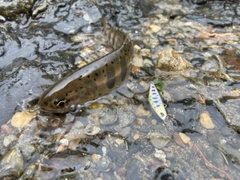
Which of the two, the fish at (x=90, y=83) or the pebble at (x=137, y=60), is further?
the pebble at (x=137, y=60)

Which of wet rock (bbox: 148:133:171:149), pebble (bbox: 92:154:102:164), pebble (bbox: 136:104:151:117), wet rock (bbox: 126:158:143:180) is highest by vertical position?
pebble (bbox: 136:104:151:117)

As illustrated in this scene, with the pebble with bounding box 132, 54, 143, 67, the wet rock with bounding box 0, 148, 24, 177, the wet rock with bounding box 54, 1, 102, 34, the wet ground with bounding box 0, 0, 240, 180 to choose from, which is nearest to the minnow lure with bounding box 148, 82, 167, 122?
the wet ground with bounding box 0, 0, 240, 180

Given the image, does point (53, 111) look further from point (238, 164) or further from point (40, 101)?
point (238, 164)

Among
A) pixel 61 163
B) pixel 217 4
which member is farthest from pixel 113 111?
pixel 217 4

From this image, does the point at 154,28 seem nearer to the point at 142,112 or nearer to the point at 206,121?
the point at 142,112

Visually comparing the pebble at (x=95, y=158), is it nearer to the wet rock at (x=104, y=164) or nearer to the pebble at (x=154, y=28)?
the wet rock at (x=104, y=164)

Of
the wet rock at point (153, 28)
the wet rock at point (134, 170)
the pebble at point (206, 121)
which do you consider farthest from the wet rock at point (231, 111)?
the wet rock at point (153, 28)

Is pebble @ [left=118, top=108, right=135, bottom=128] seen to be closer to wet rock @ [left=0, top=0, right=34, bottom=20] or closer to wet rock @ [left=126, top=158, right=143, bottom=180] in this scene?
wet rock @ [left=126, top=158, right=143, bottom=180]

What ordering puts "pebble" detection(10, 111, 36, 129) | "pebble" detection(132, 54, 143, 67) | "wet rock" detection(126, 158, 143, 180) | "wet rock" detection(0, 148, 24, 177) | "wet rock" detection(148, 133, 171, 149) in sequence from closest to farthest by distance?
1. "wet rock" detection(0, 148, 24, 177)
2. "wet rock" detection(126, 158, 143, 180)
3. "wet rock" detection(148, 133, 171, 149)
4. "pebble" detection(10, 111, 36, 129)
5. "pebble" detection(132, 54, 143, 67)
